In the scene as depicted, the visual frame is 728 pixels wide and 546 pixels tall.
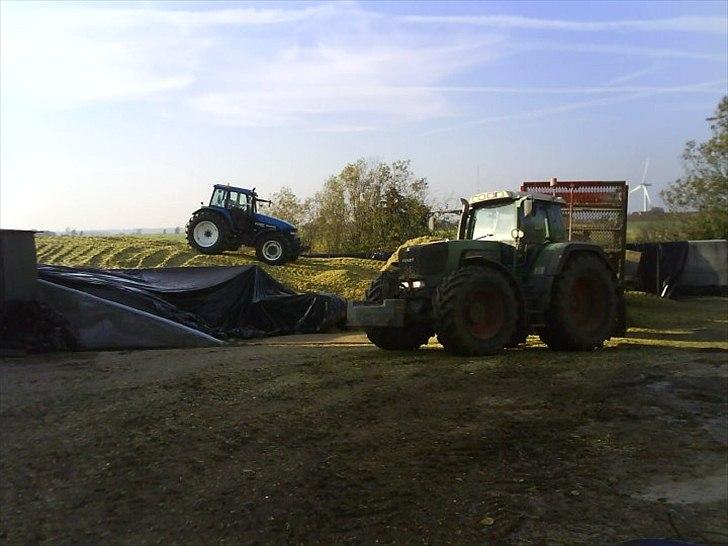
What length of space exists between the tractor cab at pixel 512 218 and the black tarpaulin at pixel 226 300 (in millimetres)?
3998

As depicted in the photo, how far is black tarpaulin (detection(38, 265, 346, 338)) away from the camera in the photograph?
11727 millimetres

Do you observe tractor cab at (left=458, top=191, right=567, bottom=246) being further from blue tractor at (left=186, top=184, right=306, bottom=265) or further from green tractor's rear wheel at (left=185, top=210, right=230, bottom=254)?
green tractor's rear wheel at (left=185, top=210, right=230, bottom=254)

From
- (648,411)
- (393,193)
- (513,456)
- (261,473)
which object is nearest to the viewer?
(261,473)

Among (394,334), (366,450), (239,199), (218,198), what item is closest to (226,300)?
(394,334)

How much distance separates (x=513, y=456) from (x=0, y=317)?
26.5 feet

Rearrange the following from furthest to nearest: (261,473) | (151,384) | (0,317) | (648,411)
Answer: (0,317) < (151,384) < (648,411) < (261,473)

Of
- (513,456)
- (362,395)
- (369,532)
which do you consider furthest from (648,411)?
(369,532)

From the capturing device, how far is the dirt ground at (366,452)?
147 inches

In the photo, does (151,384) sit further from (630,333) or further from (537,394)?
(630,333)

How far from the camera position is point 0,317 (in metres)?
9.69

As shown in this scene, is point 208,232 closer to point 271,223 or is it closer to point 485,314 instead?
point 271,223

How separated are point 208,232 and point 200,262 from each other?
147 cm

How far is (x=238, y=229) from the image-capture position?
19172 millimetres

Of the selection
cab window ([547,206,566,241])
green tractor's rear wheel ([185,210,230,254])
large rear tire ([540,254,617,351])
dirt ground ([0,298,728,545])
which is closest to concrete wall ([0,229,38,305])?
dirt ground ([0,298,728,545])
